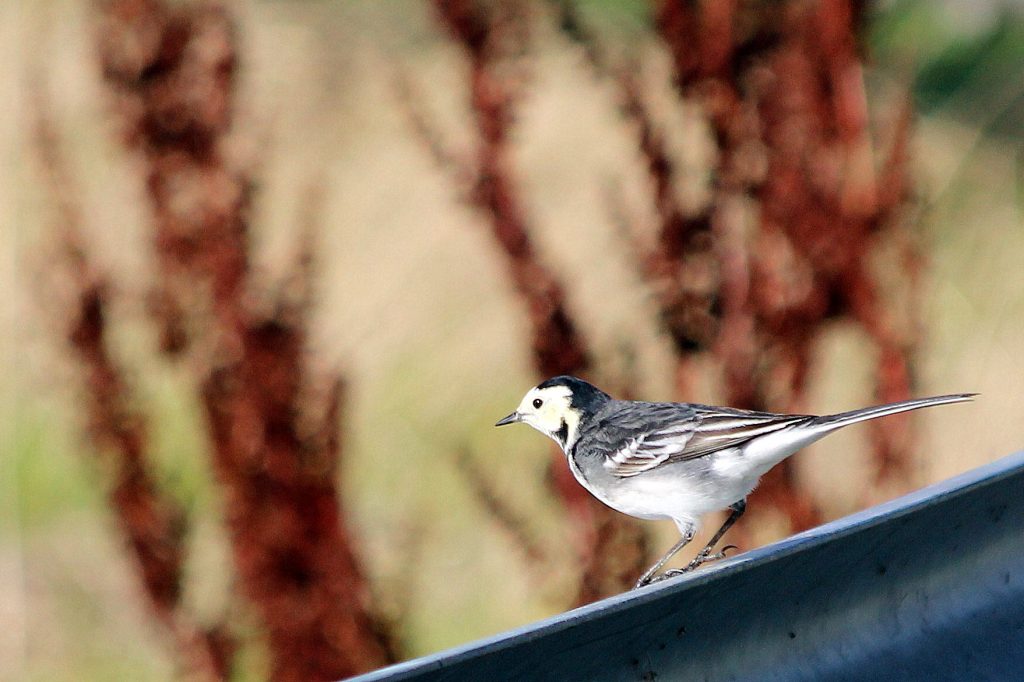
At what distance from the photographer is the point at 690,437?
10.3 ft

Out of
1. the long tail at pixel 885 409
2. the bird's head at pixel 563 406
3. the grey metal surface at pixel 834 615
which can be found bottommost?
the grey metal surface at pixel 834 615

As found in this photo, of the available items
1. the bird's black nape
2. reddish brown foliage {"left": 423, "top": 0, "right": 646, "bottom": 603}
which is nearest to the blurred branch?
reddish brown foliage {"left": 423, "top": 0, "right": 646, "bottom": 603}

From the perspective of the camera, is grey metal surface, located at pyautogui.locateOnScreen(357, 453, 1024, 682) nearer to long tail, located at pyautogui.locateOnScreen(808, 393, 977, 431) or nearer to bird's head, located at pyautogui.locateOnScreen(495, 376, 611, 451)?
long tail, located at pyautogui.locateOnScreen(808, 393, 977, 431)

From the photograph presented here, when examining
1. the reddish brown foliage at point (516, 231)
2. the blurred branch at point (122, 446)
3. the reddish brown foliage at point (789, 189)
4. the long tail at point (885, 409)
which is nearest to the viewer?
the long tail at point (885, 409)

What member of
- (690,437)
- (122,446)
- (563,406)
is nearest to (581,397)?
(563,406)

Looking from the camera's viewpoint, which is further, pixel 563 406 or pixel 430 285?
pixel 430 285

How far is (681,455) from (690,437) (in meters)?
0.05

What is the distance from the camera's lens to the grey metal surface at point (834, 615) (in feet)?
5.26

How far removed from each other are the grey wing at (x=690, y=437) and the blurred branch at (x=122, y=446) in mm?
2327

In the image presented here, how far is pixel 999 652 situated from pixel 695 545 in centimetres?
385

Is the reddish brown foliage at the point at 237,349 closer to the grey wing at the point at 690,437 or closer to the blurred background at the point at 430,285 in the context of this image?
the blurred background at the point at 430,285

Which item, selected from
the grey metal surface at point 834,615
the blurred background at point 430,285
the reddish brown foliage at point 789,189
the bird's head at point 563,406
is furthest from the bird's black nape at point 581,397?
the reddish brown foliage at point 789,189

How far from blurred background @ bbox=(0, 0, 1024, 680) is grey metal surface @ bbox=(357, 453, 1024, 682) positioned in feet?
10.7

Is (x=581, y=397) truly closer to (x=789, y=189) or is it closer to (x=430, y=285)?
(x=430, y=285)
